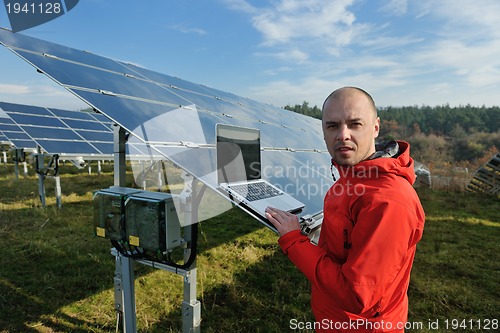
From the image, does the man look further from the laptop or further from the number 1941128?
the number 1941128

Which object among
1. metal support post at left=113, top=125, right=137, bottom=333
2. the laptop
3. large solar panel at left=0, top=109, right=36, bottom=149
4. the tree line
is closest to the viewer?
the laptop

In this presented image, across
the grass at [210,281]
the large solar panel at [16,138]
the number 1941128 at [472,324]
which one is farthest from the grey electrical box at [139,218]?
the large solar panel at [16,138]

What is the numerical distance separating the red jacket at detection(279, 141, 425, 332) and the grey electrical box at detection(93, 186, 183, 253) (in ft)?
3.94

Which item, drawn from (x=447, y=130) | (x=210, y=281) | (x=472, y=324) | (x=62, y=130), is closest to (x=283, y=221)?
(x=210, y=281)

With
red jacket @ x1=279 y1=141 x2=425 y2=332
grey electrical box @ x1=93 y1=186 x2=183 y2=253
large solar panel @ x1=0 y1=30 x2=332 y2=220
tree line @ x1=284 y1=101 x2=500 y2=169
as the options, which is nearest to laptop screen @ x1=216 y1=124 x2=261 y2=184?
large solar panel @ x1=0 y1=30 x2=332 y2=220

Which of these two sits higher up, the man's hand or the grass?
the man's hand

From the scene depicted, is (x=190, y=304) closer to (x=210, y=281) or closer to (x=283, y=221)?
(x=283, y=221)

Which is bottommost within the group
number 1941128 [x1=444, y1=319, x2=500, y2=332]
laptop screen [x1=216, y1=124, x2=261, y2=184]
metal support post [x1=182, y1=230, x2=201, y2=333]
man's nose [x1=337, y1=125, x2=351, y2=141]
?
number 1941128 [x1=444, y1=319, x2=500, y2=332]

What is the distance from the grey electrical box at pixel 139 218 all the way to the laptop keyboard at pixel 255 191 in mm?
576

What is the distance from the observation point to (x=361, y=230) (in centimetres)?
141

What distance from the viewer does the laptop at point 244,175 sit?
97.6 inches

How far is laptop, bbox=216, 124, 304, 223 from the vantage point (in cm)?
248

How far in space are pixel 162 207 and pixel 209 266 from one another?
3017mm

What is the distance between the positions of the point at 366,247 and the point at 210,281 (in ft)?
12.8
